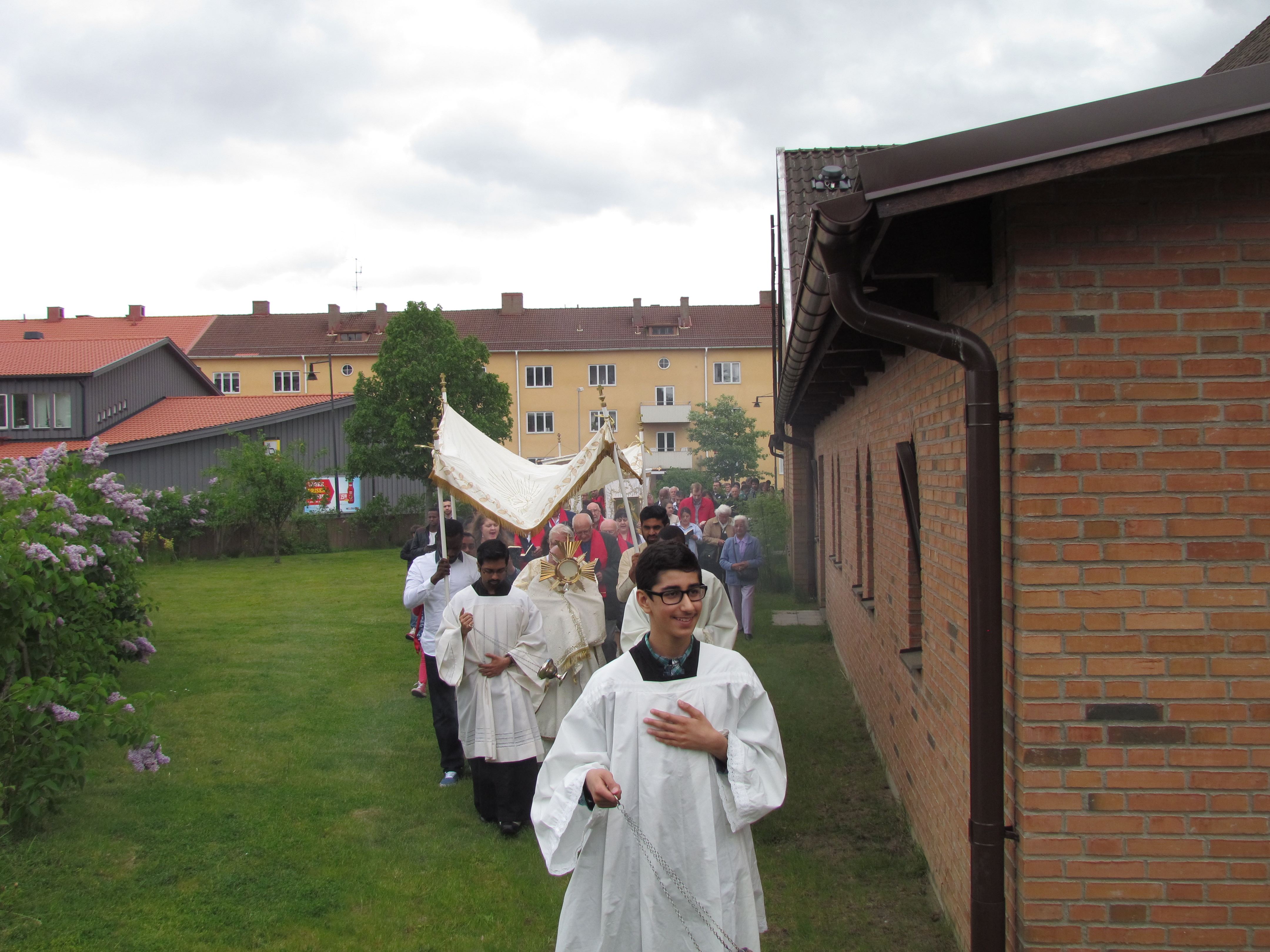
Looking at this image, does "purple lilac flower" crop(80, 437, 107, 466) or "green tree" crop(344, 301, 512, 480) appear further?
"green tree" crop(344, 301, 512, 480)

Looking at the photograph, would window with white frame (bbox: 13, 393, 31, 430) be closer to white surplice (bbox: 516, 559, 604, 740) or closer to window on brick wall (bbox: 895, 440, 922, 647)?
white surplice (bbox: 516, 559, 604, 740)

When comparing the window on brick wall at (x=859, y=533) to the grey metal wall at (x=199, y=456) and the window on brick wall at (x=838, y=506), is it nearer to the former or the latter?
the window on brick wall at (x=838, y=506)

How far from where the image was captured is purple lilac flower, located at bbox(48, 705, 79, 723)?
5.16 metres

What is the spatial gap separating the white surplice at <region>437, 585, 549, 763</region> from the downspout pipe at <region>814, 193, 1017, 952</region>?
3.68 m

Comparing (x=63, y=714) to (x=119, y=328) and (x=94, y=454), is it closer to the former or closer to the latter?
(x=94, y=454)

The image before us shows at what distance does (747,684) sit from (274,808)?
4.78 meters

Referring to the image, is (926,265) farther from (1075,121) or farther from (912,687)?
(912,687)

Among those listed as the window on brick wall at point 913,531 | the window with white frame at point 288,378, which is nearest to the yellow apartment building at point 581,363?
the window with white frame at point 288,378

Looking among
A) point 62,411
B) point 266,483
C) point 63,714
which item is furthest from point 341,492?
point 63,714

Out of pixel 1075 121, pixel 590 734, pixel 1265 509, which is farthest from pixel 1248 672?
pixel 590 734

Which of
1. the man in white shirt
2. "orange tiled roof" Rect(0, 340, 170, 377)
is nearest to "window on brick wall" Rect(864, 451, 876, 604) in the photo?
the man in white shirt

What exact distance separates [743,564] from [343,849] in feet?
26.4

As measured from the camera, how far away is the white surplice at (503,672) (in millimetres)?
6723

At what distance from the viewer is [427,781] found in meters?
7.78
